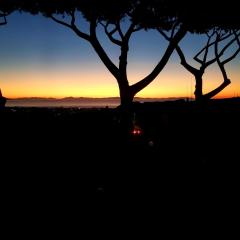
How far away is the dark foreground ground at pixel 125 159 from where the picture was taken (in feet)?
22.0

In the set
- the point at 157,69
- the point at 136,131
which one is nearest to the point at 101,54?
the point at 157,69

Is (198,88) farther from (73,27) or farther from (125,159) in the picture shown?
(125,159)

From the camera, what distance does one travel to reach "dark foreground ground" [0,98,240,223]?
6702mm

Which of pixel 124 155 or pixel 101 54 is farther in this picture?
pixel 101 54

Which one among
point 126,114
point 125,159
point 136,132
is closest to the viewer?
point 125,159

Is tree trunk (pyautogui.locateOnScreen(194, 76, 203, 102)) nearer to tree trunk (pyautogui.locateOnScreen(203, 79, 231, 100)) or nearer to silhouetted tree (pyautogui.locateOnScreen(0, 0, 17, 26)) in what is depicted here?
tree trunk (pyautogui.locateOnScreen(203, 79, 231, 100))

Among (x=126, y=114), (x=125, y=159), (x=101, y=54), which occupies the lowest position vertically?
(x=125, y=159)

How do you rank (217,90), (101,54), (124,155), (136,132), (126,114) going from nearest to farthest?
(124,155), (136,132), (126,114), (101,54), (217,90)

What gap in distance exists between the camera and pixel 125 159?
32.6 feet

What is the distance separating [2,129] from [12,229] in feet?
28.2

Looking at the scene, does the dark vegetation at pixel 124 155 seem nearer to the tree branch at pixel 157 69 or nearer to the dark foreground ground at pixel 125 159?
the dark foreground ground at pixel 125 159

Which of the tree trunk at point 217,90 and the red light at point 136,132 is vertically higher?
the tree trunk at point 217,90

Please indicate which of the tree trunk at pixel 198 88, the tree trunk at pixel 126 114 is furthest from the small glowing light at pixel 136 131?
the tree trunk at pixel 198 88

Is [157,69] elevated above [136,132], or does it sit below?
above
